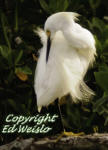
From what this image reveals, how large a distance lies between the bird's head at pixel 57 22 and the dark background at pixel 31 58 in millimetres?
227

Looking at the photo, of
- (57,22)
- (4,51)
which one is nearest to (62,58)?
(57,22)

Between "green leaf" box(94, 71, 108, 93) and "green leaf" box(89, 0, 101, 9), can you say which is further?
"green leaf" box(89, 0, 101, 9)

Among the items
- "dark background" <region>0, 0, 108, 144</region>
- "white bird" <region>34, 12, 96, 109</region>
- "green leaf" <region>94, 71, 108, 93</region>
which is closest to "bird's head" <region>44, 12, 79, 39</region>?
"white bird" <region>34, 12, 96, 109</region>

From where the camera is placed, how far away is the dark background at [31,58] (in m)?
3.10

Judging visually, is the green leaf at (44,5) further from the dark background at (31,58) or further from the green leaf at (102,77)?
the green leaf at (102,77)

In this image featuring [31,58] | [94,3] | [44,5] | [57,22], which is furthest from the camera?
[94,3]

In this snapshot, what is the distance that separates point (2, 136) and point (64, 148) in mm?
854

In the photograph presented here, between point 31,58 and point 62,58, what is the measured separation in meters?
0.43

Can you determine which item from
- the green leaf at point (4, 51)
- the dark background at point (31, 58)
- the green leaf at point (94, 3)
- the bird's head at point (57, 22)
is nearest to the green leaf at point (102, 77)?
the dark background at point (31, 58)

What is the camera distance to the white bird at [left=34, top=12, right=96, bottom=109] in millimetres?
2910

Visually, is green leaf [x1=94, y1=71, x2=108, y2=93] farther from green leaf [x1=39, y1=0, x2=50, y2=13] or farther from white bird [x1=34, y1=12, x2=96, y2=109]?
green leaf [x1=39, y1=0, x2=50, y2=13]

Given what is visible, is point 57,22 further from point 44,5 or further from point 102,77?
point 102,77

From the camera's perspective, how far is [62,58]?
2.96m

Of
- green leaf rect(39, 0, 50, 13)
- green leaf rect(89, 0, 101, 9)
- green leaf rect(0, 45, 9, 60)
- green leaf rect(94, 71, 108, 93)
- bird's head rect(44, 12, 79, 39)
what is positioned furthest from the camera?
green leaf rect(89, 0, 101, 9)
